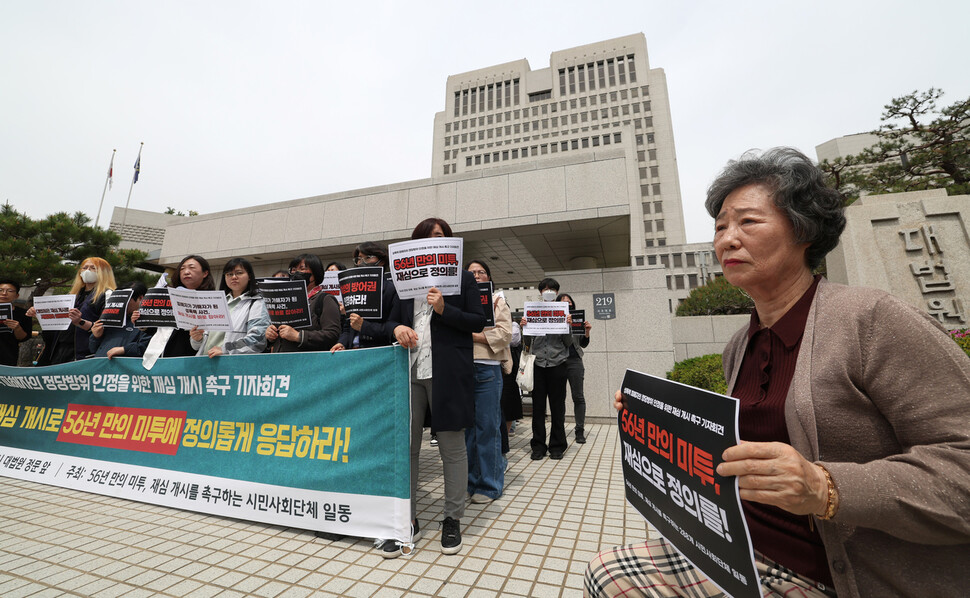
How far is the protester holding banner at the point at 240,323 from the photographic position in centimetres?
378

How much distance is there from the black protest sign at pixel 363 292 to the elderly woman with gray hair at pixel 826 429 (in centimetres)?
244

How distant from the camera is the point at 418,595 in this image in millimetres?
2246

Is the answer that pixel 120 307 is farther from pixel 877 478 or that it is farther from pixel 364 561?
pixel 877 478

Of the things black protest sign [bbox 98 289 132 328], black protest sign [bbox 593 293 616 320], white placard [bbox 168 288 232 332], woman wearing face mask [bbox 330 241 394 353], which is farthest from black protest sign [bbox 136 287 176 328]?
black protest sign [bbox 593 293 616 320]

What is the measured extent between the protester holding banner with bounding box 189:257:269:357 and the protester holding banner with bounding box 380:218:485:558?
166 centimetres

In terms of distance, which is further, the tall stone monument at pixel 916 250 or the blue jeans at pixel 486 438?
the tall stone monument at pixel 916 250

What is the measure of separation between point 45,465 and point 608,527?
5.68 meters

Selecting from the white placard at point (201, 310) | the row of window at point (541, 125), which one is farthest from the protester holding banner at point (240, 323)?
the row of window at point (541, 125)

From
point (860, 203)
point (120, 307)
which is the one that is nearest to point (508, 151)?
point (860, 203)

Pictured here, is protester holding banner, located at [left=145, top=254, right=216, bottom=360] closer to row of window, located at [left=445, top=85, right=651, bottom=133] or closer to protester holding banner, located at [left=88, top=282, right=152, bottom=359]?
protester holding banner, located at [left=88, top=282, right=152, bottom=359]

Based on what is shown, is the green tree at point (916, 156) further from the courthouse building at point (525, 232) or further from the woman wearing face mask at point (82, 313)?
the woman wearing face mask at point (82, 313)

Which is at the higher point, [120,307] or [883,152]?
[883,152]

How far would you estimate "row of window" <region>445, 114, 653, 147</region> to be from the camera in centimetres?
6197

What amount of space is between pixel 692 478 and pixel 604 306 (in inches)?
289
